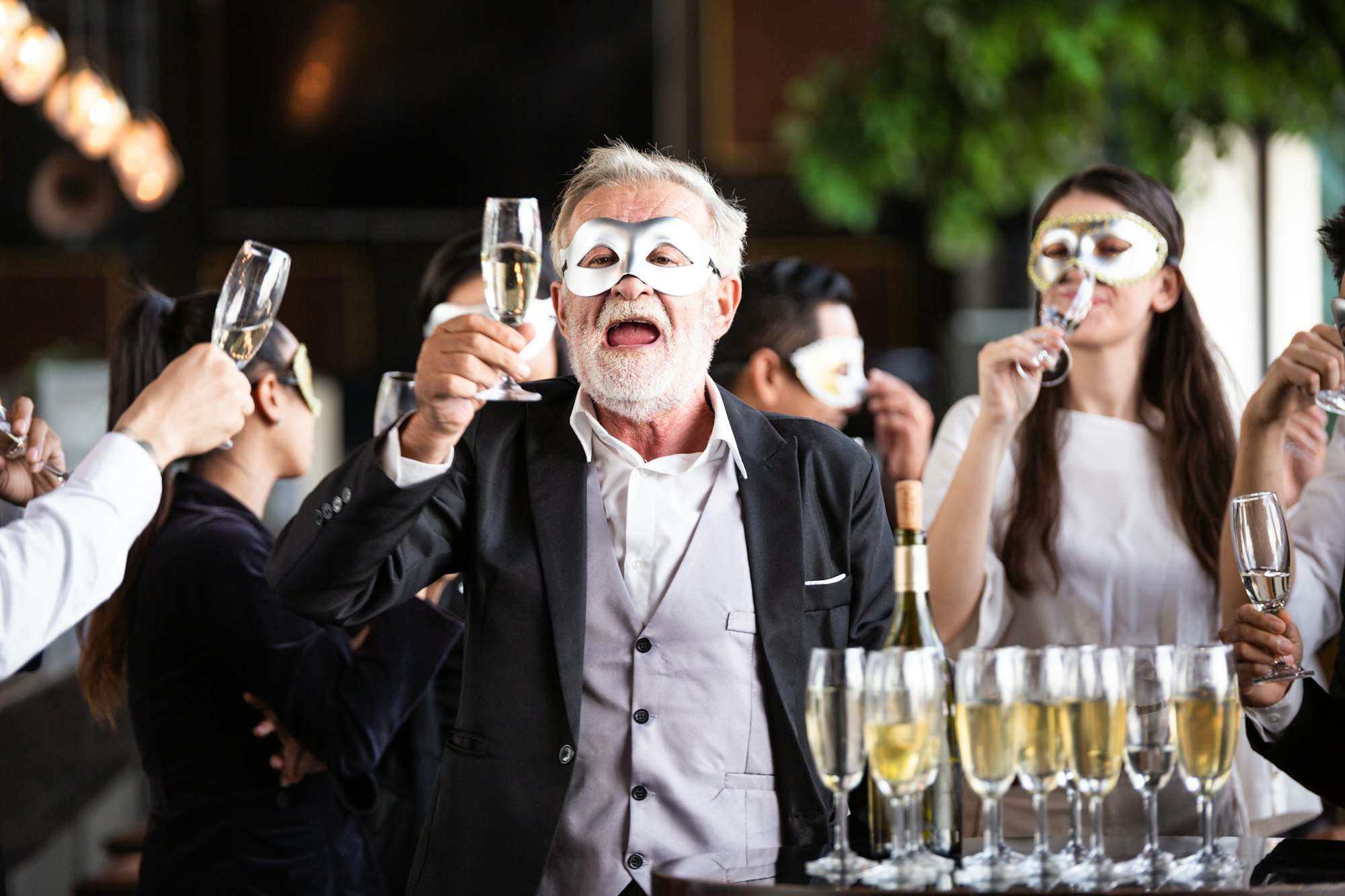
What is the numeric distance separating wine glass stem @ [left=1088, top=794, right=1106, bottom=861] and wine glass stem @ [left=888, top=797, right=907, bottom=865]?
0.21 meters

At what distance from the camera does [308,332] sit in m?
10.4

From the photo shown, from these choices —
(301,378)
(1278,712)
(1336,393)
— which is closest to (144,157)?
(301,378)

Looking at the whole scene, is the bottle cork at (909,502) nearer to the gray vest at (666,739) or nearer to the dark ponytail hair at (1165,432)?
the gray vest at (666,739)

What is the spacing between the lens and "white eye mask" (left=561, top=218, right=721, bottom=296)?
227cm

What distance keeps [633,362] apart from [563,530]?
0.27m

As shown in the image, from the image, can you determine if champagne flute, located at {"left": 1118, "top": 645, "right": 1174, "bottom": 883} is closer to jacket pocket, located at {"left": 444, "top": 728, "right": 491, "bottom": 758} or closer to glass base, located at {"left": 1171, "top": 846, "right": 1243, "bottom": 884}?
glass base, located at {"left": 1171, "top": 846, "right": 1243, "bottom": 884}

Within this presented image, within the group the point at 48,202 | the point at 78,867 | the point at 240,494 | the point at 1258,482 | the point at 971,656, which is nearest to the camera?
the point at 971,656

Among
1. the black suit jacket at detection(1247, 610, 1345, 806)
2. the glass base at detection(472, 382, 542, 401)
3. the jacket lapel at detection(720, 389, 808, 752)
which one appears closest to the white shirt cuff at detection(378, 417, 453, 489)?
the glass base at detection(472, 382, 542, 401)

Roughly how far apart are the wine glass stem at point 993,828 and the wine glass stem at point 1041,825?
0.14 feet

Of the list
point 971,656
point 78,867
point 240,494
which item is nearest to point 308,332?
point 78,867

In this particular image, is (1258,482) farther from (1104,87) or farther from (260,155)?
(260,155)

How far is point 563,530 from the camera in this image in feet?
7.24

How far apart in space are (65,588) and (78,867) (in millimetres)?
4092

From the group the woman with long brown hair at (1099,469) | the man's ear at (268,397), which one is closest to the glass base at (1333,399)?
the woman with long brown hair at (1099,469)
